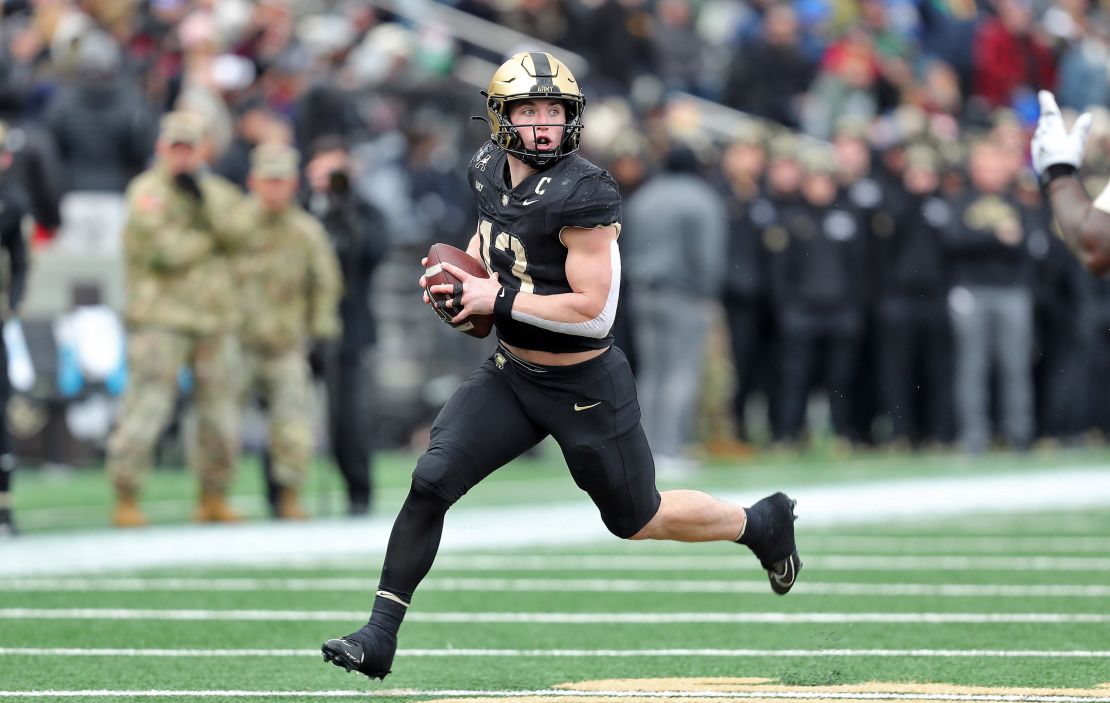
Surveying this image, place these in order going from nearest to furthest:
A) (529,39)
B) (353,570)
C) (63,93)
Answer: (353,570)
(63,93)
(529,39)

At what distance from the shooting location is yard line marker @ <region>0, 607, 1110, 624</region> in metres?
8.02

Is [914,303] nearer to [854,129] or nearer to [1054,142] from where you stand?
[854,129]

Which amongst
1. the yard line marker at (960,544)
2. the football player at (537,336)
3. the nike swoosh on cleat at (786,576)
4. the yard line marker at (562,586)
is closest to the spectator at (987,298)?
the yard line marker at (960,544)

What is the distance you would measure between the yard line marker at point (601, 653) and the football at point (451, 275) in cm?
139

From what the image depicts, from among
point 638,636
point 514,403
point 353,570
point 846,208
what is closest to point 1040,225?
point 846,208

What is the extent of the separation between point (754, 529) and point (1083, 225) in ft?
5.27

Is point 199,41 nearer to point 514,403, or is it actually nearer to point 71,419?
point 71,419

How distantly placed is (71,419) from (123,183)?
6.23ft

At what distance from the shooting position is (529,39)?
65.7ft

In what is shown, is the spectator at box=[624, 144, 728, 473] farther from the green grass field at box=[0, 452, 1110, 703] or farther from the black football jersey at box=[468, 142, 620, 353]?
the black football jersey at box=[468, 142, 620, 353]

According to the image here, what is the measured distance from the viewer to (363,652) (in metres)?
5.93

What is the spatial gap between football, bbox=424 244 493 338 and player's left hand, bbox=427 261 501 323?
0.7 inches

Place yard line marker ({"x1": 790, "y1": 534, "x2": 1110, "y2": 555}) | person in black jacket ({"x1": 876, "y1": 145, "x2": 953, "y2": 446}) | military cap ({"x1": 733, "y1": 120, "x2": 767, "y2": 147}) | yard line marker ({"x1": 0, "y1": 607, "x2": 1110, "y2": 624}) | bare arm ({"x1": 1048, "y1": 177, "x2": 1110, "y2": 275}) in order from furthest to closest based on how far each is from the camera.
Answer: military cap ({"x1": 733, "y1": 120, "x2": 767, "y2": 147}), person in black jacket ({"x1": 876, "y1": 145, "x2": 953, "y2": 446}), yard line marker ({"x1": 790, "y1": 534, "x2": 1110, "y2": 555}), yard line marker ({"x1": 0, "y1": 607, "x2": 1110, "y2": 624}), bare arm ({"x1": 1048, "y1": 177, "x2": 1110, "y2": 275})

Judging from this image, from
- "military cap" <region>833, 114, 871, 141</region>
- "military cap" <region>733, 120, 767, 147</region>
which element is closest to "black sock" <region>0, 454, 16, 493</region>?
"military cap" <region>733, 120, 767, 147</region>
